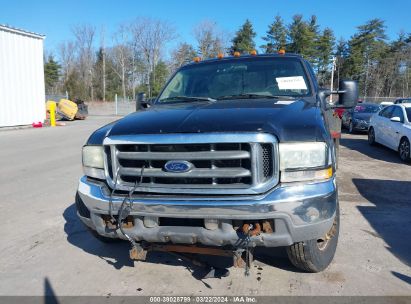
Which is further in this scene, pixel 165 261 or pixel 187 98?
pixel 187 98

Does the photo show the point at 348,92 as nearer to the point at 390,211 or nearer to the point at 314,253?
the point at 314,253

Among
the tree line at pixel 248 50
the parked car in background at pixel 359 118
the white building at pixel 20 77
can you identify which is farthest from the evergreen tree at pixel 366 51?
the white building at pixel 20 77

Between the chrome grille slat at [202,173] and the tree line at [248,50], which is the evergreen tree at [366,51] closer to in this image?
the tree line at [248,50]

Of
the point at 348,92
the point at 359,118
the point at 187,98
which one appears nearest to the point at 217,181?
the point at 187,98

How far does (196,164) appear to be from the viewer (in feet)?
9.94

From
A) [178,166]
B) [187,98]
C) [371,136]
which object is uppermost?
[187,98]

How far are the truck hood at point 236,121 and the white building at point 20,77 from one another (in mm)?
19686

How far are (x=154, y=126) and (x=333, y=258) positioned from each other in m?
2.26

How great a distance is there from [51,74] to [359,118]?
6036cm

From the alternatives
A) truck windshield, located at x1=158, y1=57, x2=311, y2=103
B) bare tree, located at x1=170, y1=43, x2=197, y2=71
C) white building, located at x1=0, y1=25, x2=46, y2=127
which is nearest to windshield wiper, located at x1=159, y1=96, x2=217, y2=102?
truck windshield, located at x1=158, y1=57, x2=311, y2=103

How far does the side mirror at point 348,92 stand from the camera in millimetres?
4496

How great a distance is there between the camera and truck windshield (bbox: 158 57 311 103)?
4.28 metres

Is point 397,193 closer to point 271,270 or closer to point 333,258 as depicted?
point 333,258

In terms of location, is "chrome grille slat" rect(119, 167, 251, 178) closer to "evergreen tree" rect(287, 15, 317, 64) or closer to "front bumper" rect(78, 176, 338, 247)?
"front bumper" rect(78, 176, 338, 247)
